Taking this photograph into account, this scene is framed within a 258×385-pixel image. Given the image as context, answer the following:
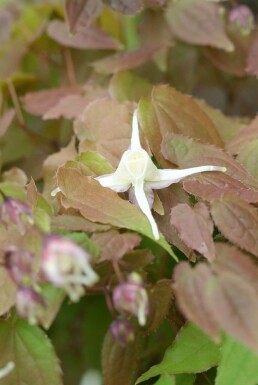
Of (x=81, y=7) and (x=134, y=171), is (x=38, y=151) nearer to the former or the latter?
(x=81, y=7)

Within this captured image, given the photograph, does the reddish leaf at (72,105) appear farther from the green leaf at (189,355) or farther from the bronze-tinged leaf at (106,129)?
the green leaf at (189,355)

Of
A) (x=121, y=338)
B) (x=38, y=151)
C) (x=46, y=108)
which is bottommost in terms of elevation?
(x=38, y=151)

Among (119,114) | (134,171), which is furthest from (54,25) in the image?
(134,171)

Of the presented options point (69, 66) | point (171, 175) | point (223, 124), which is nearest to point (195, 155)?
point (171, 175)

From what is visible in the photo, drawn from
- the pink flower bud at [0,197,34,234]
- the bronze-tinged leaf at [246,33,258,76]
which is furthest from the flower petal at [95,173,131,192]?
the bronze-tinged leaf at [246,33,258,76]

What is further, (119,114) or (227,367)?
(119,114)

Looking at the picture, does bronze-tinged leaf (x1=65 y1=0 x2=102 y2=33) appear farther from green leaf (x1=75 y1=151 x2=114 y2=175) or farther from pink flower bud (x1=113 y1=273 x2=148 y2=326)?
pink flower bud (x1=113 y1=273 x2=148 y2=326)
